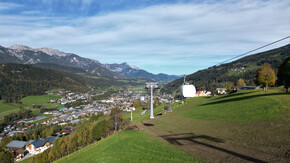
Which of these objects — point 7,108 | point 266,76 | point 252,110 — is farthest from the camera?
point 7,108

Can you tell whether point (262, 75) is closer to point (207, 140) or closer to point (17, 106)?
point (207, 140)

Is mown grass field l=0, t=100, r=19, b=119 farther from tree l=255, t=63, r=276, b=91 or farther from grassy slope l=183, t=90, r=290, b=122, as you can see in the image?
tree l=255, t=63, r=276, b=91

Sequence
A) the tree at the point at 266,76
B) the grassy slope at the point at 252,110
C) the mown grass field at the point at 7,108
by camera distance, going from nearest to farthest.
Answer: the grassy slope at the point at 252,110 → the tree at the point at 266,76 → the mown grass field at the point at 7,108

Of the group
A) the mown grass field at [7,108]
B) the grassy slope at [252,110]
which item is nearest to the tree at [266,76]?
the grassy slope at [252,110]

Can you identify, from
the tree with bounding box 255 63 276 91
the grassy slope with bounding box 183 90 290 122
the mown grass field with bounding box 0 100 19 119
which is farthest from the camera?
the mown grass field with bounding box 0 100 19 119

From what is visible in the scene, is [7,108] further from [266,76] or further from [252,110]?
[266,76]

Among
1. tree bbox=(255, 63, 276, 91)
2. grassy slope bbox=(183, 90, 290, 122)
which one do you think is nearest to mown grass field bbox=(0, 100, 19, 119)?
grassy slope bbox=(183, 90, 290, 122)

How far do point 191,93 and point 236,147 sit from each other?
6.81 metres

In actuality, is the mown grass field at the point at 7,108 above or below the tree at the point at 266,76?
below

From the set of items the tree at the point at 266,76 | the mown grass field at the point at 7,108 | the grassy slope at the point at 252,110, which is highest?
the tree at the point at 266,76

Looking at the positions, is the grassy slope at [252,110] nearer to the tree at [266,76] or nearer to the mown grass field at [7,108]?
the tree at [266,76]

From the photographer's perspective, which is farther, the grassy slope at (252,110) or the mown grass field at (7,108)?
the mown grass field at (7,108)

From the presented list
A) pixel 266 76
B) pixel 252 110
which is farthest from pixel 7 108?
pixel 266 76

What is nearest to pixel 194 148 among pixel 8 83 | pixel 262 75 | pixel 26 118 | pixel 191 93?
pixel 191 93
